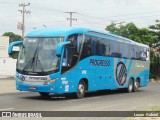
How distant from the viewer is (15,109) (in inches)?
591

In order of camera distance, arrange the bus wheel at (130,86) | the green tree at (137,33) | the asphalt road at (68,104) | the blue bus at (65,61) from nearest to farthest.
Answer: the asphalt road at (68,104)
the blue bus at (65,61)
the bus wheel at (130,86)
the green tree at (137,33)

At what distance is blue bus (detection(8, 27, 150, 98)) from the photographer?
757 inches

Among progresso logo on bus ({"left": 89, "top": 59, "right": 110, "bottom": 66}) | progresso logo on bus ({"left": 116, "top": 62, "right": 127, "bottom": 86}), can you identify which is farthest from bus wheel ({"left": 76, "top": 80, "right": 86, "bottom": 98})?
progresso logo on bus ({"left": 116, "top": 62, "right": 127, "bottom": 86})

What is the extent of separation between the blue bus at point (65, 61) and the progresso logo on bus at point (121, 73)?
1.20 metres

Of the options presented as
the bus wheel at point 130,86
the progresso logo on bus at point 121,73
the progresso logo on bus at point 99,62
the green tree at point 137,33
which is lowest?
the bus wheel at point 130,86

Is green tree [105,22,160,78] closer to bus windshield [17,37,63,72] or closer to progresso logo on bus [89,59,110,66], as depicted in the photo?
progresso logo on bus [89,59,110,66]

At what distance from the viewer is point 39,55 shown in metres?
19.4

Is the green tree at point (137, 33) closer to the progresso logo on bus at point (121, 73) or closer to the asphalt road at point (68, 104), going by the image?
the progresso logo on bus at point (121, 73)

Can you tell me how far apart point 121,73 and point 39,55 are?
869cm

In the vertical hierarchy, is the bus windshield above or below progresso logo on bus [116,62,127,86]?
above

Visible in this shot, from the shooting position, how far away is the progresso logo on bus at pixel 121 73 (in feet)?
86.3

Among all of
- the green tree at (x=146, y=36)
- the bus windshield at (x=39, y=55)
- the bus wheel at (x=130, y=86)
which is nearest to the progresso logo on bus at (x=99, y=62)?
the bus windshield at (x=39, y=55)

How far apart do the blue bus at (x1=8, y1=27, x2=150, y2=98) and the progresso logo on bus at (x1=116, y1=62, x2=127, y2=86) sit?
1.20 meters

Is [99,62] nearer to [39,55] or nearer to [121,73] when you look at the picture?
[121,73]
